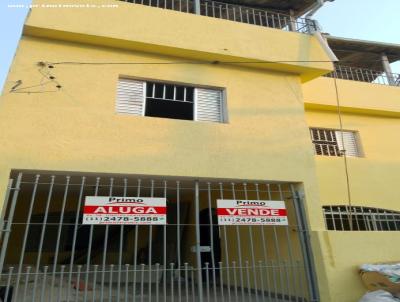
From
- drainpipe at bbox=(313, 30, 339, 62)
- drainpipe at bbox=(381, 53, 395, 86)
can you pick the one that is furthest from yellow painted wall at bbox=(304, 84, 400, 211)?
drainpipe at bbox=(313, 30, 339, 62)

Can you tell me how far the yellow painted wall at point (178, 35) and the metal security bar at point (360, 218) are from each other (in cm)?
332

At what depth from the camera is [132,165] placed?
516cm

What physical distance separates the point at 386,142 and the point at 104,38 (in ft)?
25.1

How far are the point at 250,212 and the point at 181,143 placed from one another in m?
1.72

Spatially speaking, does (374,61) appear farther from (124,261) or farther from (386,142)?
(124,261)

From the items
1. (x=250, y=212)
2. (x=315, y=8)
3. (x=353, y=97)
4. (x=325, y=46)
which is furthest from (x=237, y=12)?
(x=250, y=212)

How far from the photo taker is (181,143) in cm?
559

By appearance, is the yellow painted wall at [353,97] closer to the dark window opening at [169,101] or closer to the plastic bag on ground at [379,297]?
the dark window opening at [169,101]

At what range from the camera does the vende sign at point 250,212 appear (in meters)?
5.44

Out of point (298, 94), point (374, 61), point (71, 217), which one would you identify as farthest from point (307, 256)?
point (374, 61)

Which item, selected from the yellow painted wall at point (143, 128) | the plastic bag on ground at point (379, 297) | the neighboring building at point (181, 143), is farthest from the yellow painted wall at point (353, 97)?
the plastic bag on ground at point (379, 297)

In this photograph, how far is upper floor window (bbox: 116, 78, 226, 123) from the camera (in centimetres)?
586

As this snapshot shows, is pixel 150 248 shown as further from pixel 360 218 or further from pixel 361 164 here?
pixel 361 164

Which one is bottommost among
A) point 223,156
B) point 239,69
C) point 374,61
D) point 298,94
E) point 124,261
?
point 124,261
